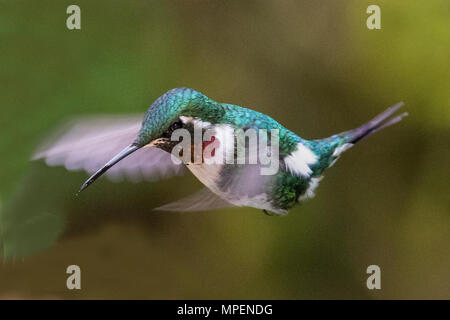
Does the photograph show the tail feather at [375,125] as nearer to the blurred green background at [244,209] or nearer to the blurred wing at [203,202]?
the blurred wing at [203,202]

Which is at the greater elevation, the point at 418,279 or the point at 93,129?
the point at 93,129

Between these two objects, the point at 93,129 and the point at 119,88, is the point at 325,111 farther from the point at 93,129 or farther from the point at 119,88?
the point at 93,129

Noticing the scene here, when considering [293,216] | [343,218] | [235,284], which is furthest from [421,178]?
[235,284]

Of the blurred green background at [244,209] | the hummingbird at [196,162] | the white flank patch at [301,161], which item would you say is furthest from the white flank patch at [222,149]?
the blurred green background at [244,209]

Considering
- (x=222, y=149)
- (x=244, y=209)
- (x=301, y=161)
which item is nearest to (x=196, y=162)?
(x=222, y=149)

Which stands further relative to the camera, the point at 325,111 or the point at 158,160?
the point at 325,111

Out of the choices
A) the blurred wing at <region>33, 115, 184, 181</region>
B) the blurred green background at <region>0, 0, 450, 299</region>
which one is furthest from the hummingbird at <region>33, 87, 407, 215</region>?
the blurred green background at <region>0, 0, 450, 299</region>
